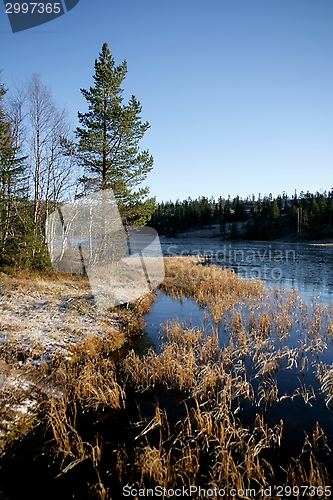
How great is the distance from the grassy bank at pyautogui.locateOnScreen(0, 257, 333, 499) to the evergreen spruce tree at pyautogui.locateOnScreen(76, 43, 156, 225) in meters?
10.4

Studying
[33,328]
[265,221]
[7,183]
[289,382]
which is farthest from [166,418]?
[265,221]

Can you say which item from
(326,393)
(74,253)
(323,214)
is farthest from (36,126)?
(323,214)

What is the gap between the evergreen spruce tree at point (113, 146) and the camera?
750 inches

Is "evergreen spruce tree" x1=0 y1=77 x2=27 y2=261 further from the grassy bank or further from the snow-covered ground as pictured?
the grassy bank

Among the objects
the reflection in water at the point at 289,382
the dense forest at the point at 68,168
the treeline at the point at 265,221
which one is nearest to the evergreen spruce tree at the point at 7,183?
the dense forest at the point at 68,168

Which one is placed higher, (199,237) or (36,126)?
(36,126)

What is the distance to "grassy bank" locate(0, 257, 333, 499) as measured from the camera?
4.37 m

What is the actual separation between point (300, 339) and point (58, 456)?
28.5 feet

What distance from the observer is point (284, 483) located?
417cm

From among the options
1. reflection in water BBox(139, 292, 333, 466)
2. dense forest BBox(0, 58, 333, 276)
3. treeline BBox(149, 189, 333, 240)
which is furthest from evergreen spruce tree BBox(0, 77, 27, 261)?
treeline BBox(149, 189, 333, 240)

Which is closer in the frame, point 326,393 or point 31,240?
point 326,393

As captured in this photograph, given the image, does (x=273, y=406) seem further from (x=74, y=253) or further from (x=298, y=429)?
(x=74, y=253)

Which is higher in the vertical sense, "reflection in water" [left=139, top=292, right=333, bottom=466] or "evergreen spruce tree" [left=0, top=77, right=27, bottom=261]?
"evergreen spruce tree" [left=0, top=77, right=27, bottom=261]

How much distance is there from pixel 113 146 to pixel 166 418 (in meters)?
17.7
